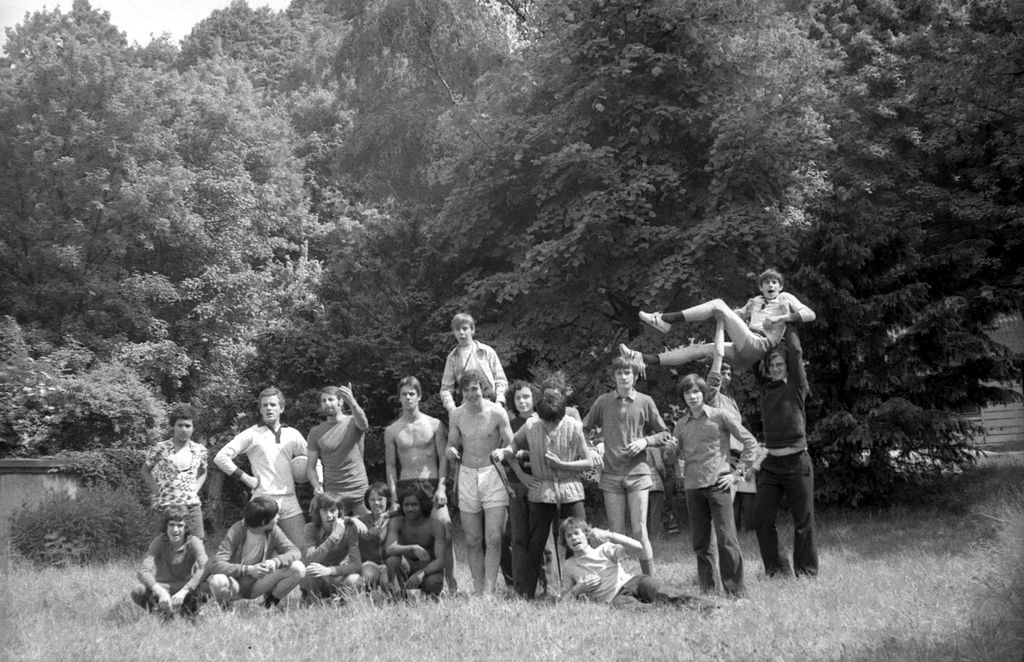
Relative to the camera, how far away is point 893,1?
2384cm

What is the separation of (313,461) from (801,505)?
4.02 m

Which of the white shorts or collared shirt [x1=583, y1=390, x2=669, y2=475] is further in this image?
the white shorts

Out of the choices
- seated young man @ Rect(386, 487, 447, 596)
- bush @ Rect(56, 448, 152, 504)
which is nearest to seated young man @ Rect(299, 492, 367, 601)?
seated young man @ Rect(386, 487, 447, 596)

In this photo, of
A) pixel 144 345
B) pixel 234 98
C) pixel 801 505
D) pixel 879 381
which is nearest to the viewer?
pixel 801 505

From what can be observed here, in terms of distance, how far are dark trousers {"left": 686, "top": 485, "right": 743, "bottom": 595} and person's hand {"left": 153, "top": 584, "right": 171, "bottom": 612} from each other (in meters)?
3.94

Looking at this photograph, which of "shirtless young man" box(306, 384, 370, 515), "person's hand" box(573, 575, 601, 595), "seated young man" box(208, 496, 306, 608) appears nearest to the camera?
"person's hand" box(573, 575, 601, 595)

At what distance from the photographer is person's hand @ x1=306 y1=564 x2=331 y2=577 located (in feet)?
27.1

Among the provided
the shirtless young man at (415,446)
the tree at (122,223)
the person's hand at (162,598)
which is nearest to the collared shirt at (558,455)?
the shirtless young man at (415,446)

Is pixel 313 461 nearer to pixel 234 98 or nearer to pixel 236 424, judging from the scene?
pixel 236 424

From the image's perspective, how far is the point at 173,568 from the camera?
27.0 feet

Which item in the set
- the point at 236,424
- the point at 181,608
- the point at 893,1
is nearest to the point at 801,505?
the point at 181,608

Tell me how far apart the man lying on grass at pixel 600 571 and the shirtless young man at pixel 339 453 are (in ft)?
6.32

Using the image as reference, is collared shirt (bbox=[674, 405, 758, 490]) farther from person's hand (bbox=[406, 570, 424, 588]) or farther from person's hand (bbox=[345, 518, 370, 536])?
person's hand (bbox=[345, 518, 370, 536])

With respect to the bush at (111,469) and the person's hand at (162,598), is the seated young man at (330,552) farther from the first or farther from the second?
the bush at (111,469)
